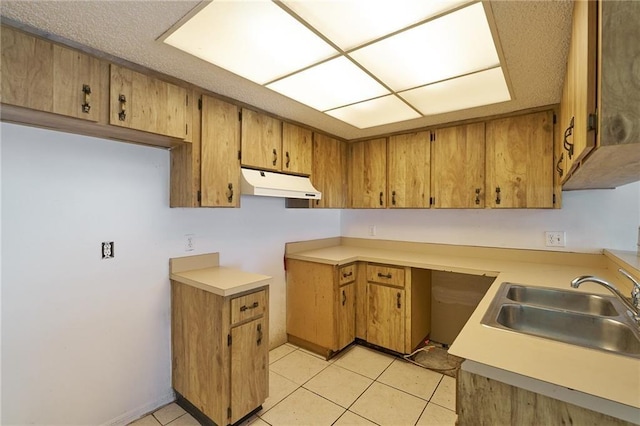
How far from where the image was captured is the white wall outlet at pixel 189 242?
218 centimetres

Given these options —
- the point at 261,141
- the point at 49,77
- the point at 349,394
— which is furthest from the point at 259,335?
the point at 49,77

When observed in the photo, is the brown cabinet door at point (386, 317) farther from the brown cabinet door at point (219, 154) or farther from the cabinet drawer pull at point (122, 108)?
the cabinet drawer pull at point (122, 108)

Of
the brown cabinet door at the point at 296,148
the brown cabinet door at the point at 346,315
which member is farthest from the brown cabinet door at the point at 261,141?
the brown cabinet door at the point at 346,315

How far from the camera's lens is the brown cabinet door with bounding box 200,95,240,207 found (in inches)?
77.7

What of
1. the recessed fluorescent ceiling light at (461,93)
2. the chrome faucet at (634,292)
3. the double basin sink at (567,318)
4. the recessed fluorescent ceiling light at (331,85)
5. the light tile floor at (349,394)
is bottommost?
the light tile floor at (349,394)

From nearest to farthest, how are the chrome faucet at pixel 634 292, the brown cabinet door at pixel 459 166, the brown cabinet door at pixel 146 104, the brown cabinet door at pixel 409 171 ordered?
the chrome faucet at pixel 634 292, the brown cabinet door at pixel 146 104, the brown cabinet door at pixel 459 166, the brown cabinet door at pixel 409 171

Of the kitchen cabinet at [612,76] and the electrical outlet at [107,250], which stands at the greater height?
the kitchen cabinet at [612,76]

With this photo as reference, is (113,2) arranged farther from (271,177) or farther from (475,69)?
(475,69)

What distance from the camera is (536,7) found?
1144mm

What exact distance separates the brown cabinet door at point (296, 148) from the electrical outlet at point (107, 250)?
1.41 meters

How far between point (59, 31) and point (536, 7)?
6.98ft

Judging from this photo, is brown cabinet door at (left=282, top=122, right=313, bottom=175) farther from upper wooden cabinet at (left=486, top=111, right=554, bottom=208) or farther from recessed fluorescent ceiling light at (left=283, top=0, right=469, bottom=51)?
upper wooden cabinet at (left=486, top=111, right=554, bottom=208)

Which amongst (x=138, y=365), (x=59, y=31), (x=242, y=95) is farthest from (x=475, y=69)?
(x=138, y=365)

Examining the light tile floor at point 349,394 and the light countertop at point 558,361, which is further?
the light tile floor at point 349,394
